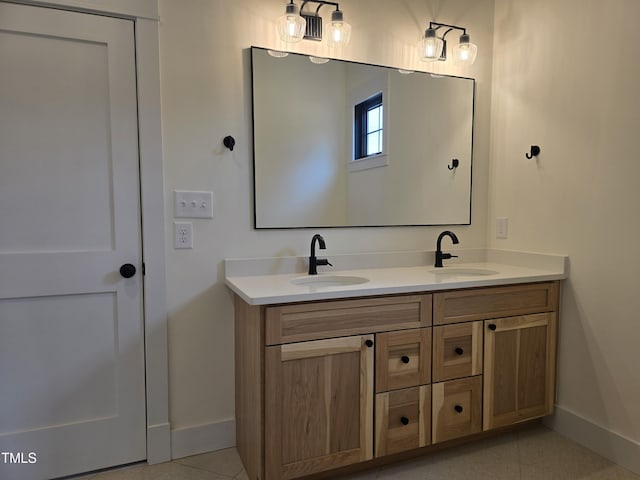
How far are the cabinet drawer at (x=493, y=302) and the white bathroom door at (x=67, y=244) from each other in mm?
1382

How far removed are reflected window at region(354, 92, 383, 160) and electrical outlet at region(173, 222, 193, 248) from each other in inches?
37.4

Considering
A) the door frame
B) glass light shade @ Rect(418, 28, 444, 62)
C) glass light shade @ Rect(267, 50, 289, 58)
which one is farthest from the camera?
glass light shade @ Rect(418, 28, 444, 62)

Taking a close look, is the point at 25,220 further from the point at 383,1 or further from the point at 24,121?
the point at 383,1

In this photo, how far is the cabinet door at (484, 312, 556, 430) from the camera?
2018mm

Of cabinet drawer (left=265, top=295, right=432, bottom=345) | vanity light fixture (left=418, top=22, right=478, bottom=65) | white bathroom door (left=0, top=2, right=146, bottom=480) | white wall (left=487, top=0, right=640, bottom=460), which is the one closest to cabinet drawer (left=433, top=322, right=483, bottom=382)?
cabinet drawer (left=265, top=295, right=432, bottom=345)

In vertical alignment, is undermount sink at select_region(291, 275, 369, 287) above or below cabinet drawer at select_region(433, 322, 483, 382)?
above

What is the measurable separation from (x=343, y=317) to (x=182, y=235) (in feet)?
2.79

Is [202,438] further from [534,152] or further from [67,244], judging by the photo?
[534,152]

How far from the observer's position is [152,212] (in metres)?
1.91

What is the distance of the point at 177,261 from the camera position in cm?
198

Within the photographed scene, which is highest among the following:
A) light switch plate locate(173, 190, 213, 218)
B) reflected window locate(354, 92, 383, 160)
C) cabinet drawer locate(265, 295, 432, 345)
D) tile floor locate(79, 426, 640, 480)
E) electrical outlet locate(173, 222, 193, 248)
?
reflected window locate(354, 92, 383, 160)

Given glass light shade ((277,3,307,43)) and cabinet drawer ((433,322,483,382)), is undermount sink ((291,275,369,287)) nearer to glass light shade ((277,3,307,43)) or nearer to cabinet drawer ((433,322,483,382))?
cabinet drawer ((433,322,483,382))

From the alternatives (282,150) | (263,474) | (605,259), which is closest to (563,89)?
(605,259)

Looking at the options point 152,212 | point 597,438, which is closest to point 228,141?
point 152,212
